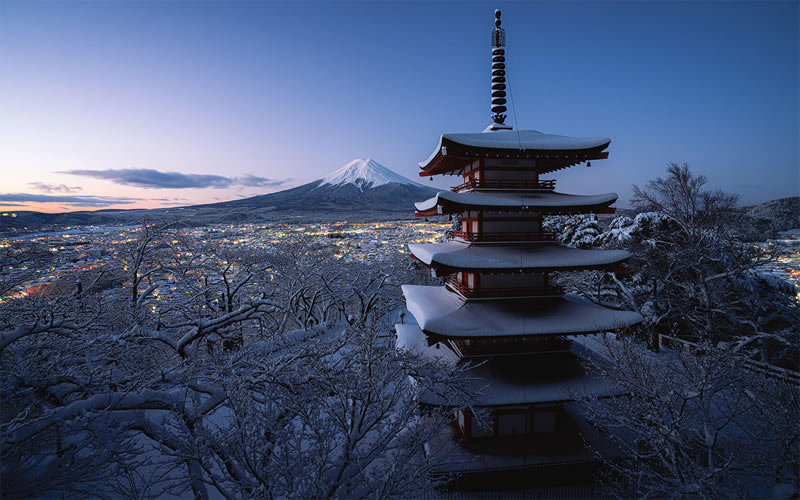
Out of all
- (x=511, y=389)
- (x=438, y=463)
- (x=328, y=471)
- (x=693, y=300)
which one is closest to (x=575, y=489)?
(x=511, y=389)

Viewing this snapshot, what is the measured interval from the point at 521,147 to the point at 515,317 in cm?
529

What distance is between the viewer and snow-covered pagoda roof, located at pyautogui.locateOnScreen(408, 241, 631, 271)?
912 centimetres

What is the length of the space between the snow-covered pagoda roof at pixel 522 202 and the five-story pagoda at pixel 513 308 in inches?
1.3

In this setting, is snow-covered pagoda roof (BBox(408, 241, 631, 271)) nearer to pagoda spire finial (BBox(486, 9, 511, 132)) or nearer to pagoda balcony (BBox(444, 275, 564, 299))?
pagoda balcony (BBox(444, 275, 564, 299))

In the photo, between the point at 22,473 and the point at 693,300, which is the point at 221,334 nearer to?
the point at 22,473

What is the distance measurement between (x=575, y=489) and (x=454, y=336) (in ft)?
19.8

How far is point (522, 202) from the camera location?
9453mm

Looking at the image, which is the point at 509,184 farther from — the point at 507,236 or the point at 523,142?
the point at 507,236

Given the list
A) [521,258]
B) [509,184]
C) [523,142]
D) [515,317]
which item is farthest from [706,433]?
[523,142]

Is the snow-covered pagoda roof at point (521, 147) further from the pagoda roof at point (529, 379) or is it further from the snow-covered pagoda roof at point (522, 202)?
the pagoda roof at point (529, 379)

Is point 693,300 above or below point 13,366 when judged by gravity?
below

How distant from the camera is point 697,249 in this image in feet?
47.8

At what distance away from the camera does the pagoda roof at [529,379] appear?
8797 millimetres

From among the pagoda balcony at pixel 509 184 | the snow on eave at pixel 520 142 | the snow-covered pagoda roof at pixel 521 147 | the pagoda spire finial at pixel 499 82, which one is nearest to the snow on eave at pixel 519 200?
the pagoda balcony at pixel 509 184
